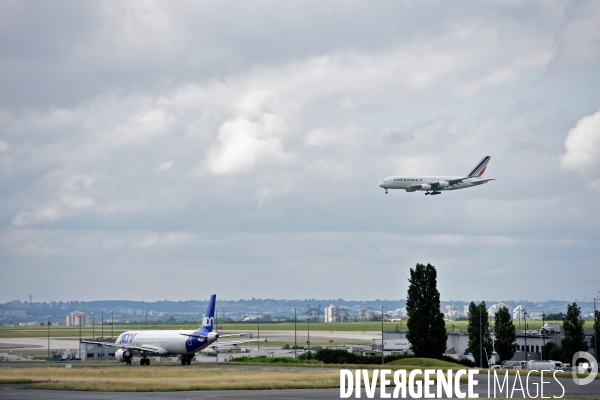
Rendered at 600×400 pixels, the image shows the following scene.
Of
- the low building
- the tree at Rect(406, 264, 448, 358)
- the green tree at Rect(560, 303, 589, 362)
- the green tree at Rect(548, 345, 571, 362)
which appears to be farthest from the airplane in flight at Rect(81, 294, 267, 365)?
the green tree at Rect(548, 345, 571, 362)

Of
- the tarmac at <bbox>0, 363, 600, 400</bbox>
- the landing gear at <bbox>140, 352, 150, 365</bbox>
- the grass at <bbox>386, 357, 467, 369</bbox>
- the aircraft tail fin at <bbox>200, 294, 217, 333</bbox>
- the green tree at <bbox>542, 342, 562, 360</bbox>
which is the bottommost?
the green tree at <bbox>542, 342, 562, 360</bbox>

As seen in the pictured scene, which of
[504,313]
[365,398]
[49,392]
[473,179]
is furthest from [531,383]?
[473,179]

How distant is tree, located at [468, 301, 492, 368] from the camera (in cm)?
12450

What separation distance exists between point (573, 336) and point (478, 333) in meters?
13.8

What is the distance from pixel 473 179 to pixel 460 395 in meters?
101

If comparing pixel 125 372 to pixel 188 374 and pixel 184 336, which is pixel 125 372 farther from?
pixel 184 336

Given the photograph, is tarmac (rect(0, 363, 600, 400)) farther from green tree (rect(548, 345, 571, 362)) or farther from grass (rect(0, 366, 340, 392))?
green tree (rect(548, 345, 571, 362))

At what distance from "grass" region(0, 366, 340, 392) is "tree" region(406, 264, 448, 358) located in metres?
37.3

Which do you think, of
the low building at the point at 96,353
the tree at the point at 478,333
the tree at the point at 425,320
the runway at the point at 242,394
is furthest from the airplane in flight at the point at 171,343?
the tree at the point at 478,333

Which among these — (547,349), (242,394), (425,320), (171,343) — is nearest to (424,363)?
(425,320)

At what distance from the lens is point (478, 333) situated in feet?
415

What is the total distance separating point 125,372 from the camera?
79.5 metres

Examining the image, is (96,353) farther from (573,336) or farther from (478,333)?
(573,336)

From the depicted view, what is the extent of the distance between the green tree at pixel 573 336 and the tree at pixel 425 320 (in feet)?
64.0
